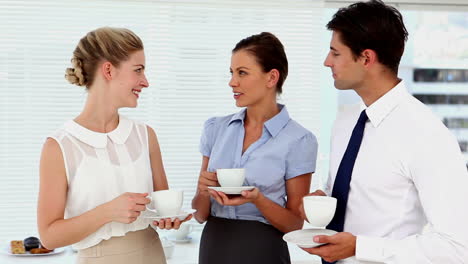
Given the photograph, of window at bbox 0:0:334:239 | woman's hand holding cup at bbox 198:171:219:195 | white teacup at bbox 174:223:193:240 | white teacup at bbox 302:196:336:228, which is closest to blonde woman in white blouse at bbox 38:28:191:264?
woman's hand holding cup at bbox 198:171:219:195

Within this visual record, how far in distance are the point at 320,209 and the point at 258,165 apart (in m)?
0.50

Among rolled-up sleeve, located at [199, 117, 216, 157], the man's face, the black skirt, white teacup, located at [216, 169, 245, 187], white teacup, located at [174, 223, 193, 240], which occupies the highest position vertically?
the man's face

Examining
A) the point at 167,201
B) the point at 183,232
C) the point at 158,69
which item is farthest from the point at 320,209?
the point at 158,69

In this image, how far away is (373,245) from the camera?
1.53 metres

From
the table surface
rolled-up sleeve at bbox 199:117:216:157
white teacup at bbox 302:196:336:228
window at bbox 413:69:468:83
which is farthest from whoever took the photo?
window at bbox 413:69:468:83

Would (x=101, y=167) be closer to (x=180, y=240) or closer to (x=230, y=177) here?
(x=230, y=177)

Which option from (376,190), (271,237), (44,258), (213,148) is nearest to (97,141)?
(213,148)

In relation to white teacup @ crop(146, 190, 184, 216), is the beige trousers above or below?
below

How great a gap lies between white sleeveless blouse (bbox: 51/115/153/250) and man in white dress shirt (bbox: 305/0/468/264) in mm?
629

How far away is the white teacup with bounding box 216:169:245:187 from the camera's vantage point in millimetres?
1882

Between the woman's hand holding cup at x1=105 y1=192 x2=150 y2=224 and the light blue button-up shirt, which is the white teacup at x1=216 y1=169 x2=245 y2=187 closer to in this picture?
the light blue button-up shirt

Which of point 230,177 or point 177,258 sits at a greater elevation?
point 230,177

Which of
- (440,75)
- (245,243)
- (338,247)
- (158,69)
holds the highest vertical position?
(158,69)

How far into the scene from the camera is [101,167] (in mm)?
1855
